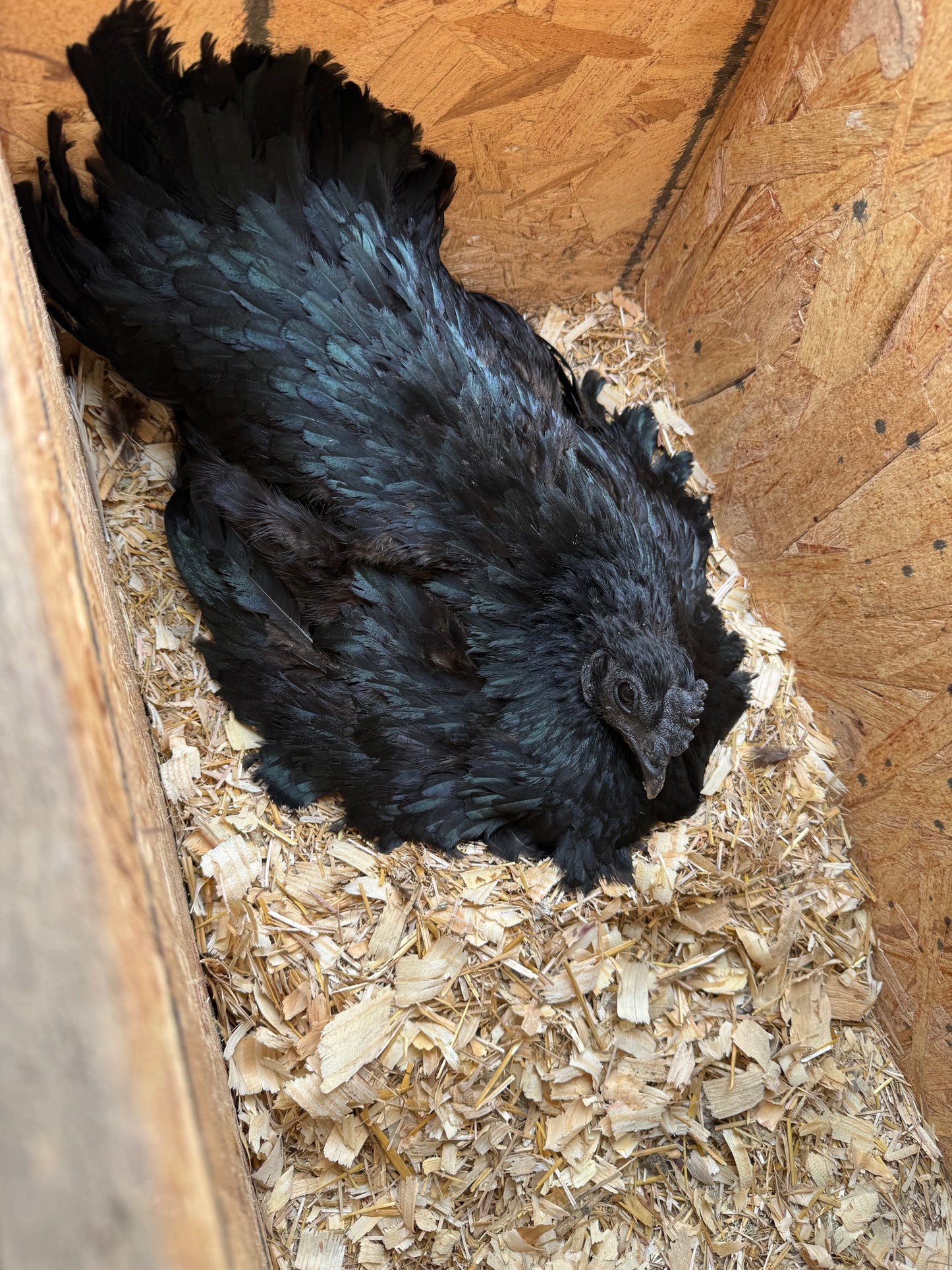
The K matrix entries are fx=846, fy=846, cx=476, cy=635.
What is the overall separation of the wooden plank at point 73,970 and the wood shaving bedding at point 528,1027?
0.82 m

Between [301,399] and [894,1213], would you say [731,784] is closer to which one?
[894,1213]

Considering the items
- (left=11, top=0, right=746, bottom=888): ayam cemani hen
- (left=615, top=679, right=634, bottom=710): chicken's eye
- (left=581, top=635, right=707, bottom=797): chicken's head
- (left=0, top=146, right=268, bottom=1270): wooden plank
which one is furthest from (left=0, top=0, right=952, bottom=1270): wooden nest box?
(left=615, top=679, right=634, bottom=710): chicken's eye

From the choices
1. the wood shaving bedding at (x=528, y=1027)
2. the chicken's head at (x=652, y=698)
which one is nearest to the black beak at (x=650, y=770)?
the chicken's head at (x=652, y=698)

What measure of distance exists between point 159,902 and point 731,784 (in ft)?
5.53

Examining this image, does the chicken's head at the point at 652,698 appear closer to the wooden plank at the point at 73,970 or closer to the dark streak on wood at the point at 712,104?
the wooden plank at the point at 73,970

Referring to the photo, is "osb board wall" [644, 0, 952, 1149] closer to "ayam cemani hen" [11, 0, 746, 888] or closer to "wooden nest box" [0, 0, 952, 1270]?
"wooden nest box" [0, 0, 952, 1270]

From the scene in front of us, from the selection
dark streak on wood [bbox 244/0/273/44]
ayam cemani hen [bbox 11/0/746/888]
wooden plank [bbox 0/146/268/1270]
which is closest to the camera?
wooden plank [bbox 0/146/268/1270]

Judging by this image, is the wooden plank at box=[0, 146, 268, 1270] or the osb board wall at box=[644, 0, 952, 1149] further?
the osb board wall at box=[644, 0, 952, 1149]

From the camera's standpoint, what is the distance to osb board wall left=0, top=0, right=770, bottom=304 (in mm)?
1757

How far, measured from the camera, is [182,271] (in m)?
1.86

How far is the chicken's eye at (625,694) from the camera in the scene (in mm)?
1897

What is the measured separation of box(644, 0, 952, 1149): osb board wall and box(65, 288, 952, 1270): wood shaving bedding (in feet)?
0.74

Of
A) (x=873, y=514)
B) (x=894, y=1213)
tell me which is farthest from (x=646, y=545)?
(x=894, y=1213)

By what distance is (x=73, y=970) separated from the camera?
34.9 inches
